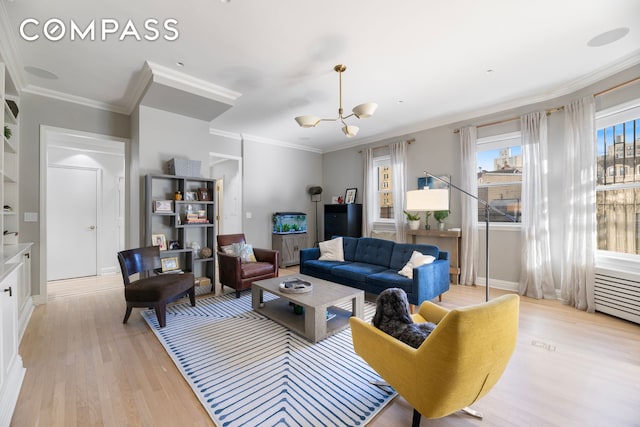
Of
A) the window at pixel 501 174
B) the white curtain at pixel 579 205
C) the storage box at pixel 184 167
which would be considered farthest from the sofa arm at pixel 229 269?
the white curtain at pixel 579 205

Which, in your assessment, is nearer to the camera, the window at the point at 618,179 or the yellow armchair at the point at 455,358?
the yellow armchair at the point at 455,358

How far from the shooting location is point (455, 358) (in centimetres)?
120

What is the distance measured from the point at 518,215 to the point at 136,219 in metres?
5.65

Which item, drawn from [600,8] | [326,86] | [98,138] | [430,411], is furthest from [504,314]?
[98,138]

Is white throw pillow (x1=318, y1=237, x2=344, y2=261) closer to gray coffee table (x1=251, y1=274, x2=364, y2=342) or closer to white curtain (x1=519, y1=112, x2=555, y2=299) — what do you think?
gray coffee table (x1=251, y1=274, x2=364, y2=342)

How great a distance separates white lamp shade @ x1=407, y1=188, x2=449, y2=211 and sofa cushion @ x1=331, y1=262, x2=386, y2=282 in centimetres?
115

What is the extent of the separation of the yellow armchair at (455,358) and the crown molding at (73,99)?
478 centimetres

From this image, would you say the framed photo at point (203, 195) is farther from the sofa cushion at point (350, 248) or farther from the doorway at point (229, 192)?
the sofa cushion at point (350, 248)

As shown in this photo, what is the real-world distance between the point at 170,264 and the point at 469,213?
460cm

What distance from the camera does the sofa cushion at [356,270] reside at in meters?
3.67

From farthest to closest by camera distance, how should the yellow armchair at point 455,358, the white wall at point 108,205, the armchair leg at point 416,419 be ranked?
1. the white wall at point 108,205
2. the armchair leg at point 416,419
3. the yellow armchair at point 455,358

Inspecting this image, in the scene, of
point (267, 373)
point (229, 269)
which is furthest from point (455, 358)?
point (229, 269)

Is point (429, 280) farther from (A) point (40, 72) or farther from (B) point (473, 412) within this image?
(A) point (40, 72)

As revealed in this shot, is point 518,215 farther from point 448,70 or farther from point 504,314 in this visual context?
point 504,314
